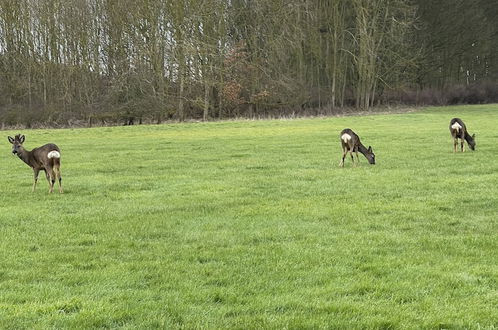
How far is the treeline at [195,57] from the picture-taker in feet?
142

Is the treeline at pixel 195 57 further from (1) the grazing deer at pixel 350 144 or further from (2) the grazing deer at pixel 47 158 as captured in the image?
(2) the grazing deer at pixel 47 158

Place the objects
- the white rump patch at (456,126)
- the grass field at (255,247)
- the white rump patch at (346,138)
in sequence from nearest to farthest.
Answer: the grass field at (255,247)
the white rump patch at (346,138)
the white rump patch at (456,126)

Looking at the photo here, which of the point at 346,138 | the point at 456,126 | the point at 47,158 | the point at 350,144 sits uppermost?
the point at 456,126

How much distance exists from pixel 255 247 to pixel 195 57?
123ft

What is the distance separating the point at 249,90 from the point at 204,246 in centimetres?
4117

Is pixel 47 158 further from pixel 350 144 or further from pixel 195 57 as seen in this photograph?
pixel 195 57

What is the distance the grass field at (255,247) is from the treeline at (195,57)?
2773 centimetres

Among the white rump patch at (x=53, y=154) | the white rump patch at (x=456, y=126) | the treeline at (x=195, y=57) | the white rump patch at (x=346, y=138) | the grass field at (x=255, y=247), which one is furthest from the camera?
the treeline at (x=195, y=57)

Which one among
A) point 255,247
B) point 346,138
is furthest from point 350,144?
point 255,247

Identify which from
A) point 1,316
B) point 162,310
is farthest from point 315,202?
point 1,316

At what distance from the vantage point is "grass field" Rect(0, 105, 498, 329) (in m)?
5.46

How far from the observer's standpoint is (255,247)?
7836 millimetres

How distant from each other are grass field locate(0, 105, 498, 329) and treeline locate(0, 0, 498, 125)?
2773cm

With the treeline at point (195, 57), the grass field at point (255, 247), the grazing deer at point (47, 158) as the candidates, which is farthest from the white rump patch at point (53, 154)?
the treeline at point (195, 57)
